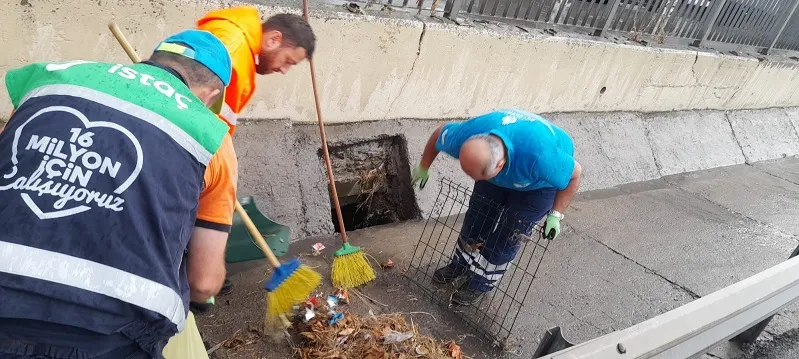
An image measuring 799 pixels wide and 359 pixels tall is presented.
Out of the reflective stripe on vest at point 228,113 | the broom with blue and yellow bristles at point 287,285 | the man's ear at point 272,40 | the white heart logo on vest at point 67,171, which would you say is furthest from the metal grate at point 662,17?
the white heart logo on vest at point 67,171

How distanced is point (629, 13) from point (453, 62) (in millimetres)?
2807

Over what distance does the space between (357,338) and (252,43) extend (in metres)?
1.67

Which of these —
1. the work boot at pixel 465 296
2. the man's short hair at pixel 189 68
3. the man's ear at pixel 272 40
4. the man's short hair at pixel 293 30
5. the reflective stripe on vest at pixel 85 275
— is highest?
the man's short hair at pixel 189 68

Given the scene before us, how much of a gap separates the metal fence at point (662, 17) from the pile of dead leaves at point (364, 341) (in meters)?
2.57

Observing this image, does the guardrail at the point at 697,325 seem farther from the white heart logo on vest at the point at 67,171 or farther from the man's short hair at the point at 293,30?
the man's short hair at the point at 293,30

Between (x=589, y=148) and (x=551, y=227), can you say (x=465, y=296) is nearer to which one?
(x=551, y=227)

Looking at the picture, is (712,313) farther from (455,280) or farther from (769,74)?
(769,74)

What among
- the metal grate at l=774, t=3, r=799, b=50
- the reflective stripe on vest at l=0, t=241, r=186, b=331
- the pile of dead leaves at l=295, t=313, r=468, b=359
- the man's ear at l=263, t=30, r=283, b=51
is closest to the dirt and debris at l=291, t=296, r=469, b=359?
the pile of dead leaves at l=295, t=313, r=468, b=359

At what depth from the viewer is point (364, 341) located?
9.57ft

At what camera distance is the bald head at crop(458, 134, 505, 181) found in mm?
2957

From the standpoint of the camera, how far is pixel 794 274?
8.66ft

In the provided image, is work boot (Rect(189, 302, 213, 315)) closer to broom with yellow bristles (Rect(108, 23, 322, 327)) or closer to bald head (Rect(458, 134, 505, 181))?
broom with yellow bristles (Rect(108, 23, 322, 327))

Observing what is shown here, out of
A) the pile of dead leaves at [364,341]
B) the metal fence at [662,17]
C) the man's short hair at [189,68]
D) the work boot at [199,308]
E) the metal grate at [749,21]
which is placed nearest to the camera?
the man's short hair at [189,68]

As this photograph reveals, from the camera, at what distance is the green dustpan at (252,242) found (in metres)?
3.24
